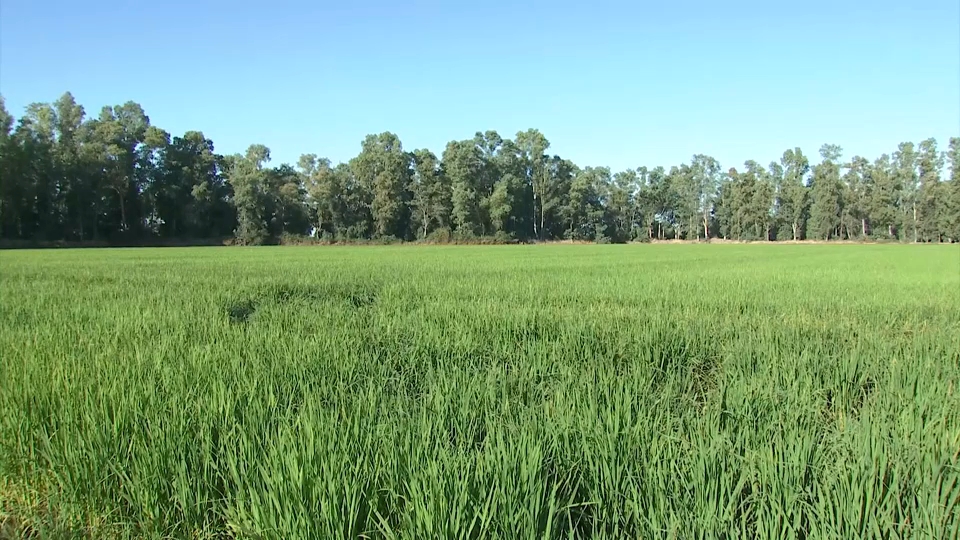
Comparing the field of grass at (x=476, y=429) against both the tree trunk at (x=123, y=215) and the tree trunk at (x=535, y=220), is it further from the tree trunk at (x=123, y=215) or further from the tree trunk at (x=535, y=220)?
the tree trunk at (x=535, y=220)

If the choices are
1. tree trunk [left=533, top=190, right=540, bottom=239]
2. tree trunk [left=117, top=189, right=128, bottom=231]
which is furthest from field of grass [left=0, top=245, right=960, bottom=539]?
tree trunk [left=533, top=190, right=540, bottom=239]

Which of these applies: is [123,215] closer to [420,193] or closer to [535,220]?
[420,193]

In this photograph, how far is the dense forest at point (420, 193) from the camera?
5494cm

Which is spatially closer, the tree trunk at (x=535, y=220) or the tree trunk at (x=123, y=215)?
the tree trunk at (x=123, y=215)

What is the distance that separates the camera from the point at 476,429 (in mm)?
2828

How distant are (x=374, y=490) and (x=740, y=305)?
7968 millimetres

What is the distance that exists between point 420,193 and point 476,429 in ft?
232

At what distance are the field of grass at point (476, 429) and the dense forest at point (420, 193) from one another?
2382 inches

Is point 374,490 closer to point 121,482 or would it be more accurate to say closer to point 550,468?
point 550,468

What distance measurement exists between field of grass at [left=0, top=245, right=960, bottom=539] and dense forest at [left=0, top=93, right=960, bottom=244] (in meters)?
60.5

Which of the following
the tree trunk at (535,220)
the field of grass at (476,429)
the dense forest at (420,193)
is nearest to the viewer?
the field of grass at (476,429)

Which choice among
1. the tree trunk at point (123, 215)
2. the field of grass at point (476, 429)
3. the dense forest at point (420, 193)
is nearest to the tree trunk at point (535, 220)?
the dense forest at point (420, 193)

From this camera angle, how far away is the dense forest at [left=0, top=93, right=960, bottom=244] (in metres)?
54.9

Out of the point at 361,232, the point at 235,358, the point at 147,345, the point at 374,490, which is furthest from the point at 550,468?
the point at 361,232
